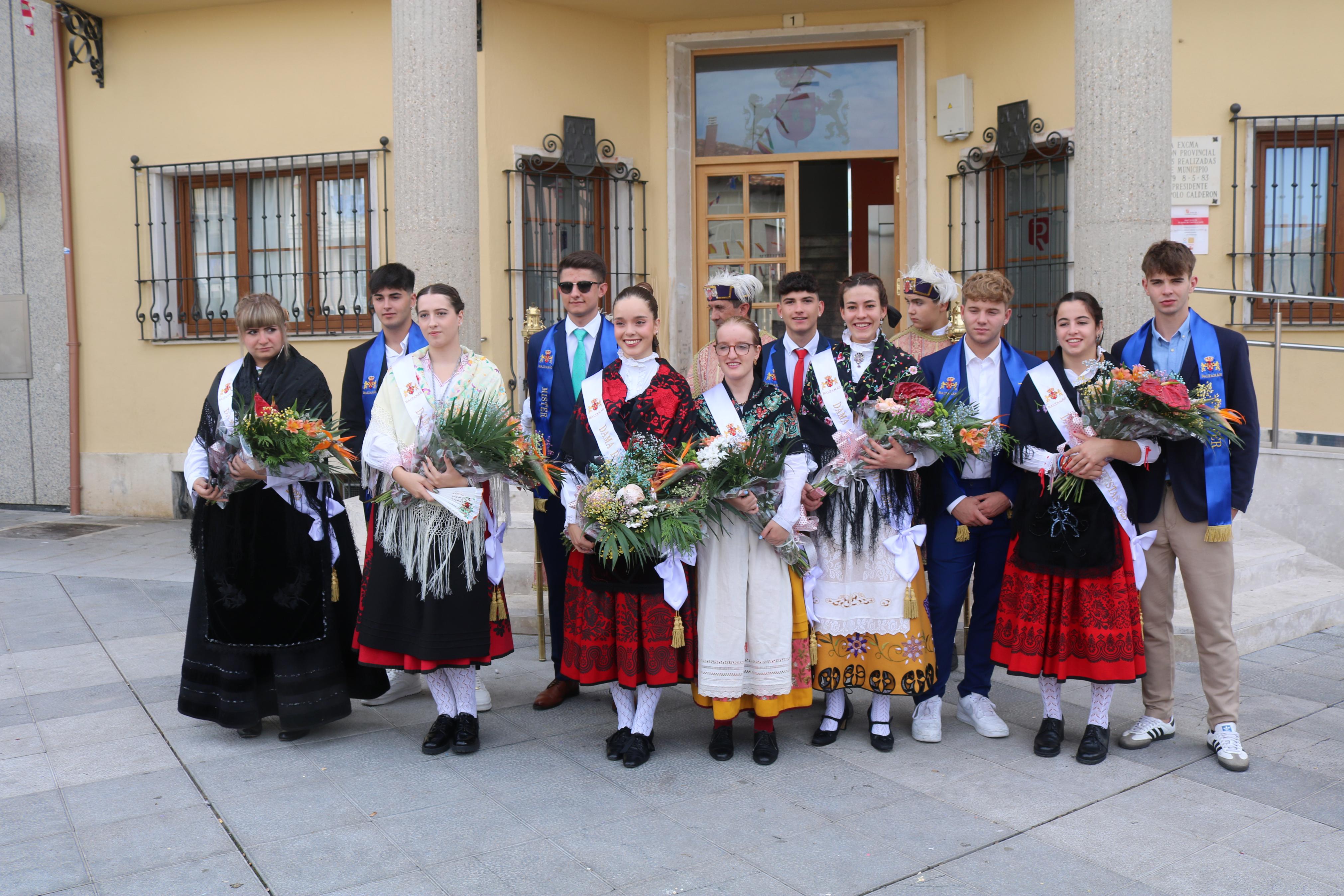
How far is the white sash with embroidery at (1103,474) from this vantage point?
13.5 ft

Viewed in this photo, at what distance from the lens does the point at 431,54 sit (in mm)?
6246

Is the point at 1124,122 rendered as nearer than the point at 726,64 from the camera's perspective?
Yes

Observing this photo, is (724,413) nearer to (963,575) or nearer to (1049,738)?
(963,575)

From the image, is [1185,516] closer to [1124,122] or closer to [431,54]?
[1124,122]

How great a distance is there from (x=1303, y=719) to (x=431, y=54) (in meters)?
5.59

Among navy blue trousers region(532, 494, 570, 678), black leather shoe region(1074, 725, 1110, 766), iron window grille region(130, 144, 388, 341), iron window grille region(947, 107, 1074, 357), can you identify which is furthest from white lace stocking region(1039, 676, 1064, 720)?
iron window grille region(130, 144, 388, 341)

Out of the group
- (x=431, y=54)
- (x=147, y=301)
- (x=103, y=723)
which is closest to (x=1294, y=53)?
(x=431, y=54)

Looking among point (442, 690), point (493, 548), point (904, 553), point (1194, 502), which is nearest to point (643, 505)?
point (493, 548)

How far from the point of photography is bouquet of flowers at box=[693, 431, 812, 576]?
400 cm

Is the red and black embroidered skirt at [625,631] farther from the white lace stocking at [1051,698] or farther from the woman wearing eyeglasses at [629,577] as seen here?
the white lace stocking at [1051,698]

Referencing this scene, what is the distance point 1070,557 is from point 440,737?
2.56 m

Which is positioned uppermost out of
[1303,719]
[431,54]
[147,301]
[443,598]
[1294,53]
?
[1294,53]

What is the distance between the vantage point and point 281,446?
4141 millimetres

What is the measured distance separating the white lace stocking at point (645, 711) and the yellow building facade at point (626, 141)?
16.4ft
